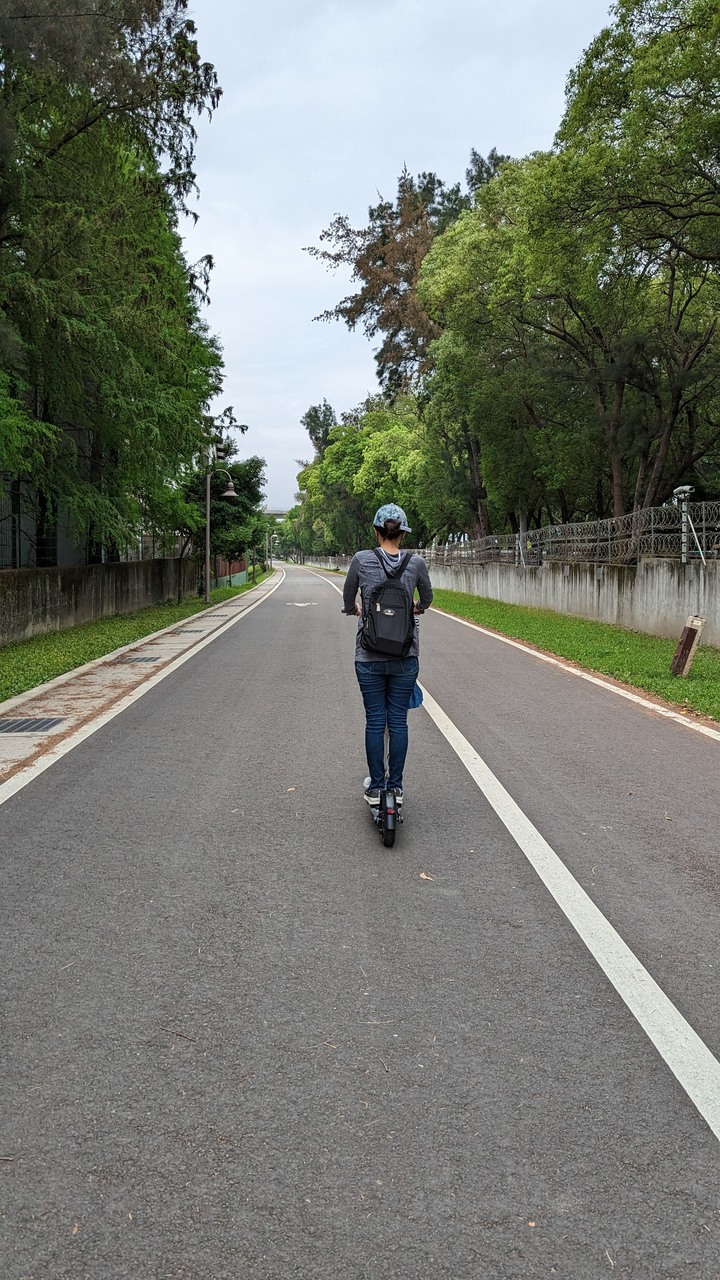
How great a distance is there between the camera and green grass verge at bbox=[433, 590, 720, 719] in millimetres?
11742

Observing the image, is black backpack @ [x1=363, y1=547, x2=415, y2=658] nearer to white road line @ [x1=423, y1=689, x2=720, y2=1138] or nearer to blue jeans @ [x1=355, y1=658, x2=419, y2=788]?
blue jeans @ [x1=355, y1=658, x2=419, y2=788]

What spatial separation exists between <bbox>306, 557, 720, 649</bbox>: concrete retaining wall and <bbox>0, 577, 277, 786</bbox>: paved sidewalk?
8828 millimetres

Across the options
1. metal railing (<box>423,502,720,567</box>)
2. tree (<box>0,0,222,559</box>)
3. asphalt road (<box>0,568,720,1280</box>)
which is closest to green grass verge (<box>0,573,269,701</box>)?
tree (<box>0,0,222,559</box>)

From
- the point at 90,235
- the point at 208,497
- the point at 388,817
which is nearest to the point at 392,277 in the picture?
the point at 208,497

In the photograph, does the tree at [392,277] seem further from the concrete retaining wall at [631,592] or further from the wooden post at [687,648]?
the wooden post at [687,648]

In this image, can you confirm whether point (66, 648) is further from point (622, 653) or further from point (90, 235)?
point (622, 653)

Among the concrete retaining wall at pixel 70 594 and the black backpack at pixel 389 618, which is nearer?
the black backpack at pixel 389 618

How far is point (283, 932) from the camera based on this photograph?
4363mm

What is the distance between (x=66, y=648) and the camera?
17531mm

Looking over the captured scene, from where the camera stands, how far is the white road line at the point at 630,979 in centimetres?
314

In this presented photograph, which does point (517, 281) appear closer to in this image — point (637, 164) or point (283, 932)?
point (637, 164)

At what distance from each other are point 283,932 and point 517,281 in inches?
1077

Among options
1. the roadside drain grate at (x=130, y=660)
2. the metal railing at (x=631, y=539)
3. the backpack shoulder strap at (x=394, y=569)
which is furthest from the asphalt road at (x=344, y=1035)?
the metal railing at (x=631, y=539)

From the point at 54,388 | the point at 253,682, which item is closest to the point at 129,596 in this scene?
the point at 54,388
